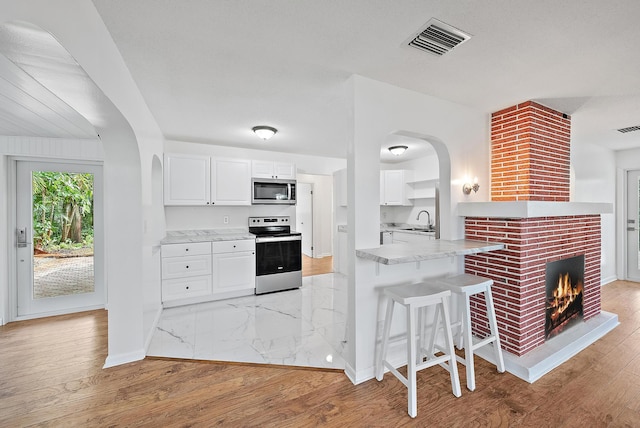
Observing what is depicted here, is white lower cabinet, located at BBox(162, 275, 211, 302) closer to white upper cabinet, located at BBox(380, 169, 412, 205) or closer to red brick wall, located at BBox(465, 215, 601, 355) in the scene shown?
red brick wall, located at BBox(465, 215, 601, 355)

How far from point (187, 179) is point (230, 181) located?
1.92 ft

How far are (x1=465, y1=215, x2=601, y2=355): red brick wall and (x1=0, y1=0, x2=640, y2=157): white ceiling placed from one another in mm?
1185

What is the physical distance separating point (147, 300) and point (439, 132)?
A: 322cm

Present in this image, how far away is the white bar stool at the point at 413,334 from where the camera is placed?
182cm

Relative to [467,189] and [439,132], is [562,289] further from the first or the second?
[439,132]

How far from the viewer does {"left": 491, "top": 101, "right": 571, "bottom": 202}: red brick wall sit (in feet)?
A: 8.64

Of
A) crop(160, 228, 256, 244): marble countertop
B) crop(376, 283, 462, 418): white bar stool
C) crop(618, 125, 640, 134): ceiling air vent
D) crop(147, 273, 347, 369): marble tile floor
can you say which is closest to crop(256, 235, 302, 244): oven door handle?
crop(160, 228, 256, 244): marble countertop

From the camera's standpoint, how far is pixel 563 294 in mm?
2752

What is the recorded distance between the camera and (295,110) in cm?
289

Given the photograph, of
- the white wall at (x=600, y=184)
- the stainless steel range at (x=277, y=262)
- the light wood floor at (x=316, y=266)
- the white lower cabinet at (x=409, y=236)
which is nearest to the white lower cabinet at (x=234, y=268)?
the stainless steel range at (x=277, y=262)

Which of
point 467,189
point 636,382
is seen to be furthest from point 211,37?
point 636,382

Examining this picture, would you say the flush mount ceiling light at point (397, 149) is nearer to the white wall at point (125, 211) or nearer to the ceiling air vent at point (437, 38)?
the ceiling air vent at point (437, 38)

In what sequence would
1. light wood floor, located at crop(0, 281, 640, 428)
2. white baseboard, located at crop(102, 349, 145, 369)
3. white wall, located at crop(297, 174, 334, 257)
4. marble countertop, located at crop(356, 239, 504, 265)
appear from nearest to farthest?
light wood floor, located at crop(0, 281, 640, 428), marble countertop, located at crop(356, 239, 504, 265), white baseboard, located at crop(102, 349, 145, 369), white wall, located at crop(297, 174, 334, 257)

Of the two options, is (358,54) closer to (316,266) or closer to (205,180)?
(205,180)
